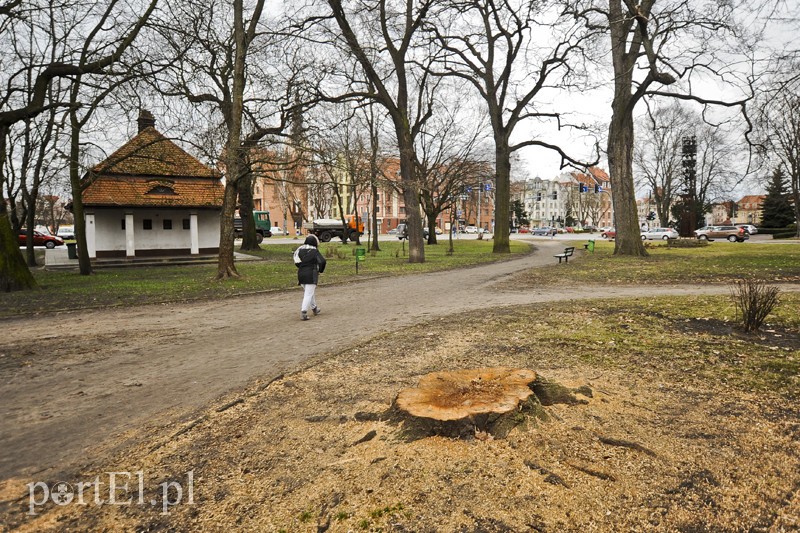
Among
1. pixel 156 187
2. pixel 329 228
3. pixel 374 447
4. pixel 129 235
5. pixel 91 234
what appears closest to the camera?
pixel 374 447

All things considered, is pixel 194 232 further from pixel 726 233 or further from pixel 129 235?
pixel 726 233

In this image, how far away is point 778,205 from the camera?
180 ft

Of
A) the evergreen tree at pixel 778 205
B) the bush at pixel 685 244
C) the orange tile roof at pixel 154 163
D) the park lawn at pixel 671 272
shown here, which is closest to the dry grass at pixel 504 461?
the park lawn at pixel 671 272

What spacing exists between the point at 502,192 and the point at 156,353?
23031mm

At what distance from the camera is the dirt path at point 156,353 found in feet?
13.5

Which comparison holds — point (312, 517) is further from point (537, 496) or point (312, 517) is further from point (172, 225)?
point (172, 225)

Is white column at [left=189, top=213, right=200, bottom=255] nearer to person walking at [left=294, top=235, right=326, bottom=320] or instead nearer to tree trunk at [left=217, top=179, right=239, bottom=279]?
tree trunk at [left=217, top=179, right=239, bottom=279]

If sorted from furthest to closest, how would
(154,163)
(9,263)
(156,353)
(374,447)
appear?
1. (154,163)
2. (9,263)
3. (156,353)
4. (374,447)

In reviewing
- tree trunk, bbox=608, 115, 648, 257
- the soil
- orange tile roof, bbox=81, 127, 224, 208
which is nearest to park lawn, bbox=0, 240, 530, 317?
the soil

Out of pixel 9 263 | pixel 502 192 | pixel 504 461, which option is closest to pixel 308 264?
pixel 504 461

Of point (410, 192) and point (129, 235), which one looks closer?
point (410, 192)

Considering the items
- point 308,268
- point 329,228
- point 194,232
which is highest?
point 329,228

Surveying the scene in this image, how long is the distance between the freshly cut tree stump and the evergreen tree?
64.8 meters

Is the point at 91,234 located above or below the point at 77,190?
below
